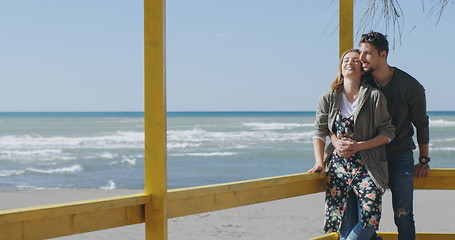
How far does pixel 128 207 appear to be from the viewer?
1.87m

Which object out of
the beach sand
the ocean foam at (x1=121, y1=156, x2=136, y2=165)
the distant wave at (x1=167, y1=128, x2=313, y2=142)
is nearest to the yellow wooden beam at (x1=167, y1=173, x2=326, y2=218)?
the beach sand

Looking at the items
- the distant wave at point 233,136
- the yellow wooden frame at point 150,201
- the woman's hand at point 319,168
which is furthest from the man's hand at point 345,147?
the distant wave at point 233,136

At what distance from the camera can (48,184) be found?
39.0 feet

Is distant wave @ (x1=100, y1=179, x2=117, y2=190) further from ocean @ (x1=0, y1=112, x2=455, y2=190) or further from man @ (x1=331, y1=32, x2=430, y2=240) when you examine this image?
man @ (x1=331, y1=32, x2=430, y2=240)

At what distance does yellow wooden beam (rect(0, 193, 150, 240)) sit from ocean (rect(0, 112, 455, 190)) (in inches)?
383

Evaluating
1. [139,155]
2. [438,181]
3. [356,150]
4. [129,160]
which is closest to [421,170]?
[438,181]

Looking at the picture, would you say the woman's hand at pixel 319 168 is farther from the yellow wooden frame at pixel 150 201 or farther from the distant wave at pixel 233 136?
the distant wave at pixel 233 136

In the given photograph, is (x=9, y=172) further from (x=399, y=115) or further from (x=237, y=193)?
(x=399, y=115)

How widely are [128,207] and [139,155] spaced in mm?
16037

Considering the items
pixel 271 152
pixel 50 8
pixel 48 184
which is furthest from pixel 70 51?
pixel 48 184

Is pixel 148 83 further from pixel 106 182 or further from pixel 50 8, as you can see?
pixel 50 8

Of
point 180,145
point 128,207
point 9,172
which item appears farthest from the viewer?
point 180,145

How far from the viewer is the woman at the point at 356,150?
233cm

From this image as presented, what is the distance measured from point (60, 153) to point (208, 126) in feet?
34.9
